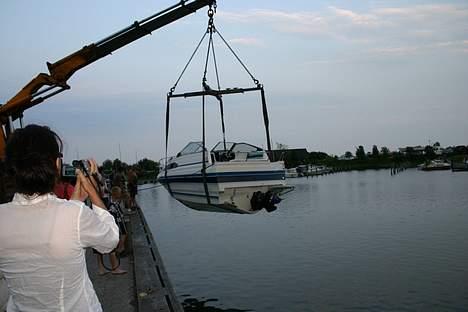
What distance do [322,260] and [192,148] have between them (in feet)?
29.9

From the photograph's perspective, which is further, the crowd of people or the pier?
the pier

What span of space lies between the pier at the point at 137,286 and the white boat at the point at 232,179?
1908mm

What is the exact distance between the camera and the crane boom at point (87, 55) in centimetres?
1214

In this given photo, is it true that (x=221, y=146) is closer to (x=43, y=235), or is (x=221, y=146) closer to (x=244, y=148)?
(x=244, y=148)

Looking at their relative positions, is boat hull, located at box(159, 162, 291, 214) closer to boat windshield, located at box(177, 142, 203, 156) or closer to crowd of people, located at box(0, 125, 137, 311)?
boat windshield, located at box(177, 142, 203, 156)

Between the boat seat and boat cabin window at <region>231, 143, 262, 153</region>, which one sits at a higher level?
boat cabin window at <region>231, 143, 262, 153</region>

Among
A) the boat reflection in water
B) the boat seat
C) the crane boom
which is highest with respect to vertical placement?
the crane boom

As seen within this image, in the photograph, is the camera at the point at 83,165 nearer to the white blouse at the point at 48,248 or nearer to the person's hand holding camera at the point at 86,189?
the person's hand holding camera at the point at 86,189

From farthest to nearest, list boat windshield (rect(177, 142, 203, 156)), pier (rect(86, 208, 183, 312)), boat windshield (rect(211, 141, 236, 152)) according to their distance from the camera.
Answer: boat windshield (rect(177, 142, 203, 156)) → boat windshield (rect(211, 141, 236, 152)) → pier (rect(86, 208, 183, 312))

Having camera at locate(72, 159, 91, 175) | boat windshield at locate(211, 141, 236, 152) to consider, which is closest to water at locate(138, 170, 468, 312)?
boat windshield at locate(211, 141, 236, 152)

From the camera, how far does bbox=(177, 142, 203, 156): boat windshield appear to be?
42.3 feet

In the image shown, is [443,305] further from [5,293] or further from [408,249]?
[5,293]

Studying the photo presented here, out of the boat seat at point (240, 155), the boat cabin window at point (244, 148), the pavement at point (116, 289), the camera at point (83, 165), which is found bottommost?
the pavement at point (116, 289)

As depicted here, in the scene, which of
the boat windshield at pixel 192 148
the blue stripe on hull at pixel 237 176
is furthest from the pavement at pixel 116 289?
the boat windshield at pixel 192 148
